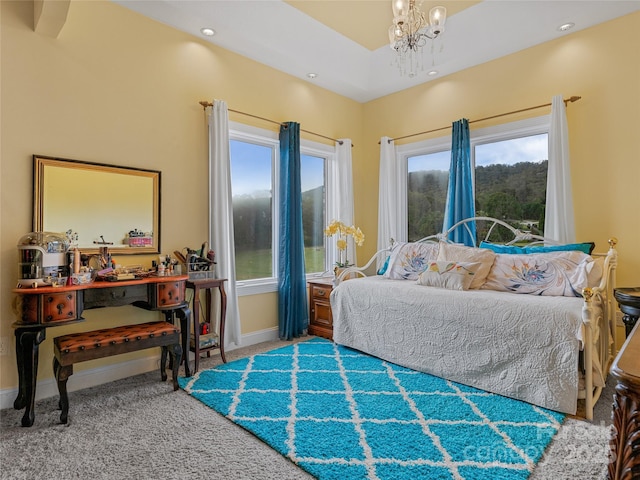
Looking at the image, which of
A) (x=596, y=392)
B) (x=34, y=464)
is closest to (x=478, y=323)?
(x=596, y=392)

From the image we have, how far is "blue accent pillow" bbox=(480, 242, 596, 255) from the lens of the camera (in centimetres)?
291

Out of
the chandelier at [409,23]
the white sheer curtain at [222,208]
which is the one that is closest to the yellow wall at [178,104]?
the white sheer curtain at [222,208]

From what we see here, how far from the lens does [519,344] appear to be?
7.99 ft

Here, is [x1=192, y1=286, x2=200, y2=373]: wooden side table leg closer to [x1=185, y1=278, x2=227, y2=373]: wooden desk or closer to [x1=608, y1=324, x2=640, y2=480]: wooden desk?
[x1=185, y1=278, x2=227, y2=373]: wooden desk

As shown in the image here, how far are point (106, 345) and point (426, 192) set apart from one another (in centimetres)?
364

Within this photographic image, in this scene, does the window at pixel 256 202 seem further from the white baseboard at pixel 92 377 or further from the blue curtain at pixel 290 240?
the white baseboard at pixel 92 377

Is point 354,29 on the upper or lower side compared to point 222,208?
upper

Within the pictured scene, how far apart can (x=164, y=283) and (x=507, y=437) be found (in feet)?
8.01

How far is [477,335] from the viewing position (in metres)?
2.63

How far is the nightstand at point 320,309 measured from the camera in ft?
13.0

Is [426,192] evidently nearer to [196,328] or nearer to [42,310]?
[196,328]

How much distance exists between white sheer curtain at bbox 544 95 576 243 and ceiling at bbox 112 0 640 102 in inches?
28.0

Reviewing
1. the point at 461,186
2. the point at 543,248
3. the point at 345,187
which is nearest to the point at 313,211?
the point at 345,187

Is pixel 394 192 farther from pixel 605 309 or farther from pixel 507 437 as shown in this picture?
pixel 507 437
